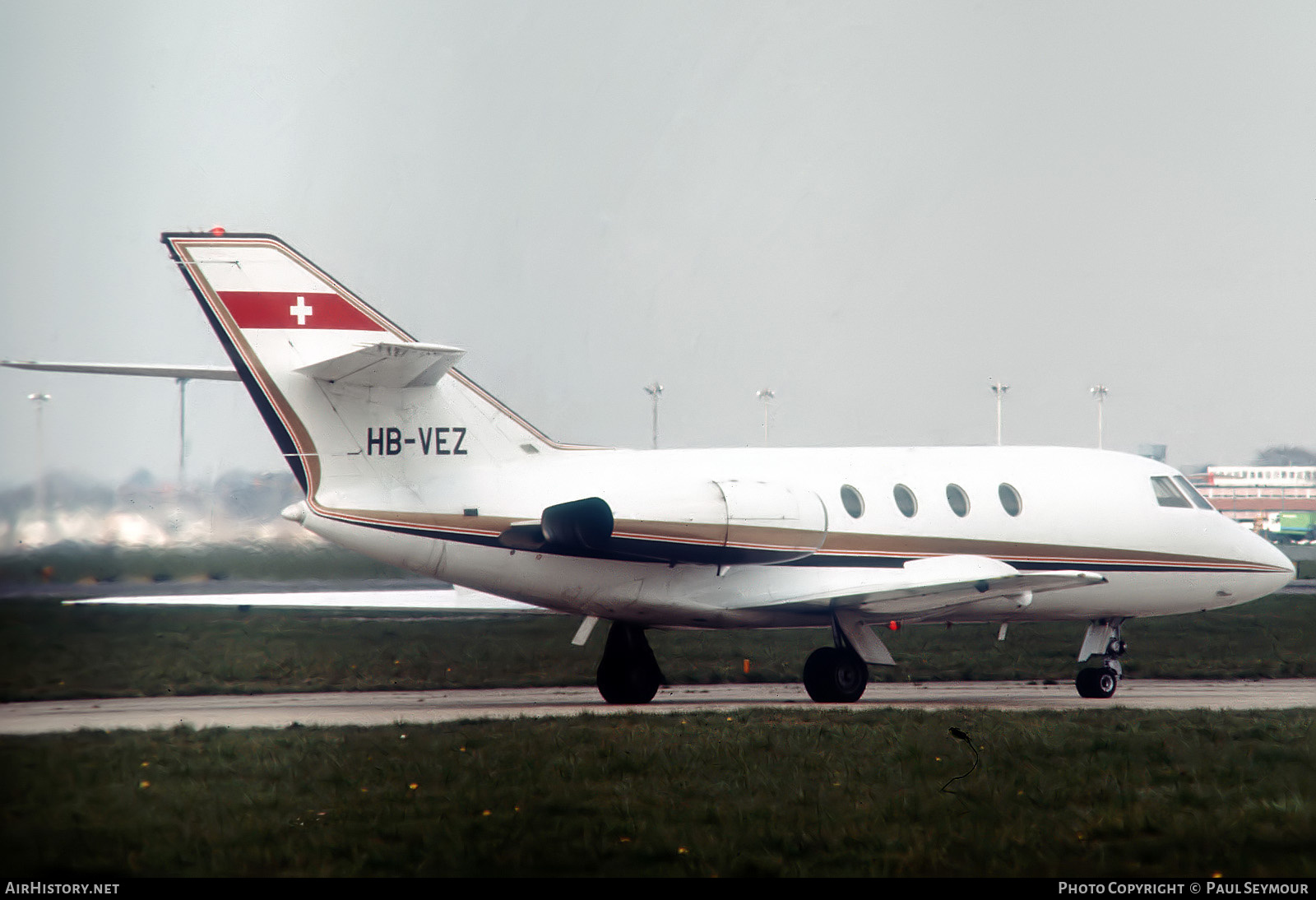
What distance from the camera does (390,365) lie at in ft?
49.5

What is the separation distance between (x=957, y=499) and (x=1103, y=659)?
3173mm

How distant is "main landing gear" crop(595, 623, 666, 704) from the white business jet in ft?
0.10

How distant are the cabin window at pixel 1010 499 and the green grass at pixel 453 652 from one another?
3.07m

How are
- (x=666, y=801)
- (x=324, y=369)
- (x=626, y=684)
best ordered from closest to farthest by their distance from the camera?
(x=666, y=801) < (x=324, y=369) < (x=626, y=684)

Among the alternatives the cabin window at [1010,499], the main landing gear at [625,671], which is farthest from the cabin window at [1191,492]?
the main landing gear at [625,671]

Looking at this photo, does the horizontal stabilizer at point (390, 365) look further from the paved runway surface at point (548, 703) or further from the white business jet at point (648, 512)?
the paved runway surface at point (548, 703)

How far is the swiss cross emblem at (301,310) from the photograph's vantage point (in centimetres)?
1511

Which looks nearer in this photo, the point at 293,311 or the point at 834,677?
the point at 293,311

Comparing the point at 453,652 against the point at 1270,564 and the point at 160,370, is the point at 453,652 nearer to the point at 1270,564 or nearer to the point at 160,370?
the point at 160,370

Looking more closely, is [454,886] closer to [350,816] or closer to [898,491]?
[350,816]

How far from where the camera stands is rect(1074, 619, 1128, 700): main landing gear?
18391mm

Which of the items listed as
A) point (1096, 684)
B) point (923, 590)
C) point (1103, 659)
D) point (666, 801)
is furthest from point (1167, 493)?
point (666, 801)

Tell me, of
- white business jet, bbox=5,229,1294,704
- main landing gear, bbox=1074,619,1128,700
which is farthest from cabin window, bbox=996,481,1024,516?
main landing gear, bbox=1074,619,1128,700

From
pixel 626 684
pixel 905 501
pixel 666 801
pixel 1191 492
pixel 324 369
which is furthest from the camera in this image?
pixel 1191 492
